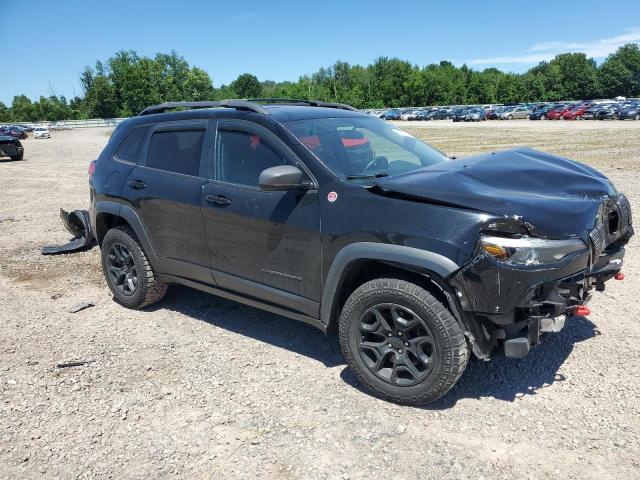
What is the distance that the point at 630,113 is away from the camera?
45.8m

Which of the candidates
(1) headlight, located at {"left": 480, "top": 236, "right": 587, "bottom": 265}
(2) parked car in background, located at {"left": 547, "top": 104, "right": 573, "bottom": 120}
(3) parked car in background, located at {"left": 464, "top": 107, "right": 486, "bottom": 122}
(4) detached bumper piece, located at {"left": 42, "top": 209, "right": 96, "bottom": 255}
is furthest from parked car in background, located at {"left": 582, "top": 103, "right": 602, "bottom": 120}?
(1) headlight, located at {"left": 480, "top": 236, "right": 587, "bottom": 265}

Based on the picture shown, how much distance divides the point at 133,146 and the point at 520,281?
3685 millimetres

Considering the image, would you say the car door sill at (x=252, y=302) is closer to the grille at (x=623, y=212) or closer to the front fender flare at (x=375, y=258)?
the front fender flare at (x=375, y=258)

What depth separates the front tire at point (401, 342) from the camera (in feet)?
10.0

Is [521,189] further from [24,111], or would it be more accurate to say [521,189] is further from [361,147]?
[24,111]

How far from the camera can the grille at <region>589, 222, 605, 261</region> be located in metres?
3.05

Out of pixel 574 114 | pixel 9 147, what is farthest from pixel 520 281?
pixel 574 114

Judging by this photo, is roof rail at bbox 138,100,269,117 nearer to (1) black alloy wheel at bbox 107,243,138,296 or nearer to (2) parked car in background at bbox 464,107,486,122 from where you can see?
(1) black alloy wheel at bbox 107,243,138,296

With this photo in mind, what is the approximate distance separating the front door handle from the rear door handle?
2.97 ft

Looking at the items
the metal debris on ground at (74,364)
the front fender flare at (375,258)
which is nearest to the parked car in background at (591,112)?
the front fender flare at (375,258)

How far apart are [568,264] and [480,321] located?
58 cm

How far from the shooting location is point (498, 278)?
111 inches

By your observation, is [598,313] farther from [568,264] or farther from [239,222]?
[239,222]

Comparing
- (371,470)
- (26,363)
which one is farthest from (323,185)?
(26,363)
